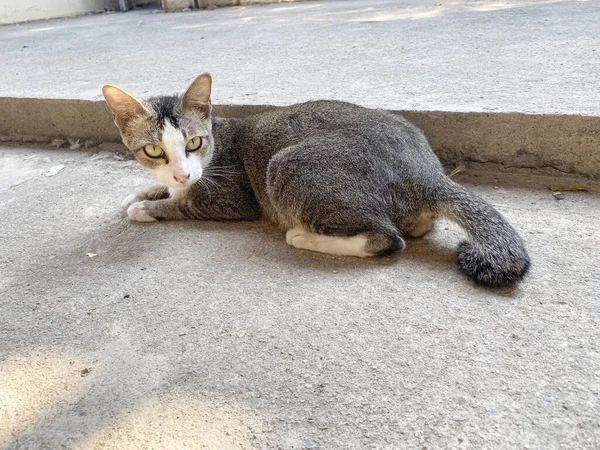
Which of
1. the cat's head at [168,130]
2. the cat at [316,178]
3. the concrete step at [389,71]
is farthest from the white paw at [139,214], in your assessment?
the concrete step at [389,71]

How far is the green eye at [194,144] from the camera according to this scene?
225cm

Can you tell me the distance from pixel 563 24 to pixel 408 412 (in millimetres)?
4300

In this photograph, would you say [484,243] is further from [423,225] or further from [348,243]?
[348,243]

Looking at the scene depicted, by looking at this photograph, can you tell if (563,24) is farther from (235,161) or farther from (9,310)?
(9,310)

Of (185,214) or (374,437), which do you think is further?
(185,214)

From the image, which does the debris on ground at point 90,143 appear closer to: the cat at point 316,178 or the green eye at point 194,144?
the cat at point 316,178

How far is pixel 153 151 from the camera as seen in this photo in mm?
2199

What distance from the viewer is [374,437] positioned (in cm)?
126

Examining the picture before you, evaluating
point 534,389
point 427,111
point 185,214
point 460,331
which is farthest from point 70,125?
Answer: point 534,389

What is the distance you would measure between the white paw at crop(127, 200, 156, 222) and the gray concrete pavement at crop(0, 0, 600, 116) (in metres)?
0.97

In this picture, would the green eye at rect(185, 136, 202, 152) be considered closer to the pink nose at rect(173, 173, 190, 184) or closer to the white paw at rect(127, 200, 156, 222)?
the pink nose at rect(173, 173, 190, 184)

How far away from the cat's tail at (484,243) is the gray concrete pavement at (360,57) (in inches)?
34.9

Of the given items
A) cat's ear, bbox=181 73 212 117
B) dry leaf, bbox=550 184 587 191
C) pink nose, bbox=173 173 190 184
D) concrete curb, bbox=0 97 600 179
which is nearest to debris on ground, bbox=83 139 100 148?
concrete curb, bbox=0 97 600 179

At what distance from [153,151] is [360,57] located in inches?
95.2
